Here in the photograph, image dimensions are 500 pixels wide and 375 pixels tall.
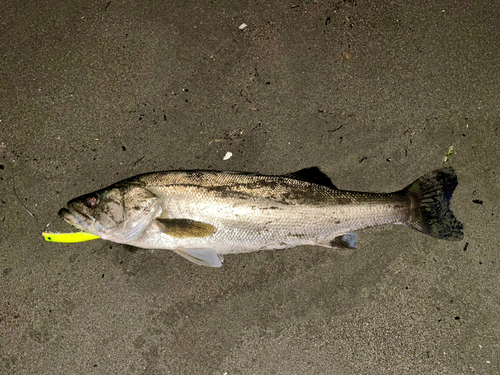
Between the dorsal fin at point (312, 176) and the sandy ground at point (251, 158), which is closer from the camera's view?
the dorsal fin at point (312, 176)

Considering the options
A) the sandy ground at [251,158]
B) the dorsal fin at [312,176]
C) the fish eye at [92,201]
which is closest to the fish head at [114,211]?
the fish eye at [92,201]

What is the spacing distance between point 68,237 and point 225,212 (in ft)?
6.72

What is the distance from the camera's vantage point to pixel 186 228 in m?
3.10

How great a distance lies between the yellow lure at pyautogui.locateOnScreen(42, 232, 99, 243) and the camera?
3.54m

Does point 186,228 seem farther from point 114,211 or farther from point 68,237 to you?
point 68,237

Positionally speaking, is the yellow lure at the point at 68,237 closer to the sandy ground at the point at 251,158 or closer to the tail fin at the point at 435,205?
the sandy ground at the point at 251,158

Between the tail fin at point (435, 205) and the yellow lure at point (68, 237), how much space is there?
388cm

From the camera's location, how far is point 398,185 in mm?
3670

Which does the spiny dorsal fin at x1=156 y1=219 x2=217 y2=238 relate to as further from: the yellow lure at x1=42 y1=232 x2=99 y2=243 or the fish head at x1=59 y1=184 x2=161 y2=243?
the yellow lure at x1=42 y1=232 x2=99 y2=243

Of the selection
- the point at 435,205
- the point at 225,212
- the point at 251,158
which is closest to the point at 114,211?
the point at 225,212

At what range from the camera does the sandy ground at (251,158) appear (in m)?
3.58

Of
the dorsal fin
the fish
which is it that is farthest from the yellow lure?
the dorsal fin

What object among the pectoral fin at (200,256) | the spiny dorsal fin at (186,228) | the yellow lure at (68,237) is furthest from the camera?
the yellow lure at (68,237)

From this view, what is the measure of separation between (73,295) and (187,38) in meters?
3.58
